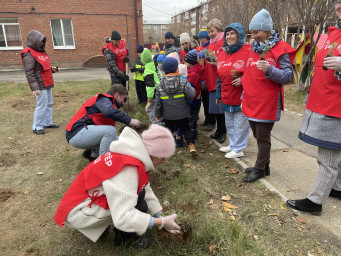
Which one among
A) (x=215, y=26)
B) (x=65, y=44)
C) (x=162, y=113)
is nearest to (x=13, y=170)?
(x=162, y=113)

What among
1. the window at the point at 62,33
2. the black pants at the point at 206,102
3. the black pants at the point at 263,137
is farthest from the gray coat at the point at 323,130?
the window at the point at 62,33

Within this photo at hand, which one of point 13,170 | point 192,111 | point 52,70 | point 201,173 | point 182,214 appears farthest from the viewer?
point 52,70

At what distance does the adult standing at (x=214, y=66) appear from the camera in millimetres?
4590

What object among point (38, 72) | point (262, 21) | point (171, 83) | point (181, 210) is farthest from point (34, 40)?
point (181, 210)

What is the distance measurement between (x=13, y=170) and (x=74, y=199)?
2.69m

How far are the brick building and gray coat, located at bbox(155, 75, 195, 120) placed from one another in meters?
15.8

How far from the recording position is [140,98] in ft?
26.4

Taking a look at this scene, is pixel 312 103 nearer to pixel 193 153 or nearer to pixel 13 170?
pixel 193 153

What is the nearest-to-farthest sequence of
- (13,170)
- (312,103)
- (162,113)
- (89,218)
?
(89,218), (312,103), (13,170), (162,113)

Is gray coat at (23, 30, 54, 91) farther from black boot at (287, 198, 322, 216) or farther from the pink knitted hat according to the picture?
black boot at (287, 198, 322, 216)

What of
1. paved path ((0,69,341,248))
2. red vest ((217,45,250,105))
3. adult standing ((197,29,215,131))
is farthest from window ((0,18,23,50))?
paved path ((0,69,341,248))

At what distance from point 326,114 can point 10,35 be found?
20.7 metres

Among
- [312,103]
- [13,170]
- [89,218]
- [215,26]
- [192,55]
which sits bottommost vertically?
[13,170]

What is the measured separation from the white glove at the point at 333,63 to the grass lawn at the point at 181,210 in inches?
63.1
